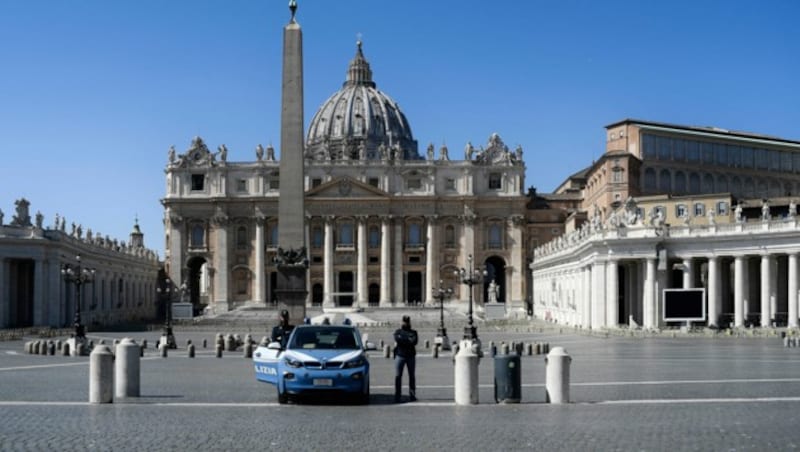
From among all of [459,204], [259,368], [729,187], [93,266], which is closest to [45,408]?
[259,368]

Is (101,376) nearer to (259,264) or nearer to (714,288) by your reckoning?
(714,288)

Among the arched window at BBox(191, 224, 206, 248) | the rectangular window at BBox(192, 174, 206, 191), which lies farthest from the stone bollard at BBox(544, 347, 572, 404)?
the rectangular window at BBox(192, 174, 206, 191)

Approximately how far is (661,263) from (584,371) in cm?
3178

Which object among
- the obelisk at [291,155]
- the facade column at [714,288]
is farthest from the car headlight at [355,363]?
the facade column at [714,288]

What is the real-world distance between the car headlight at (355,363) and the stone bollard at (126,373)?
411 cm

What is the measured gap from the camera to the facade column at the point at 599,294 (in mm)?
59438

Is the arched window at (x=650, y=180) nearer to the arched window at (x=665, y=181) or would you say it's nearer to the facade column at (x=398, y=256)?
the arched window at (x=665, y=181)

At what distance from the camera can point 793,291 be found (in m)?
52.0

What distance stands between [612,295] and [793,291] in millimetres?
10461

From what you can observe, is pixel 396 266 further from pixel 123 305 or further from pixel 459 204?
pixel 123 305

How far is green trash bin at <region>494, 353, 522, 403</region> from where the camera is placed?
710 inches

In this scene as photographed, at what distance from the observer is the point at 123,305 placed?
286 ft

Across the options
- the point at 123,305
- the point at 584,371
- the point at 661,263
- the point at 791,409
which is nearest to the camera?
the point at 791,409

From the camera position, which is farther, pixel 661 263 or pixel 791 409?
pixel 661 263
